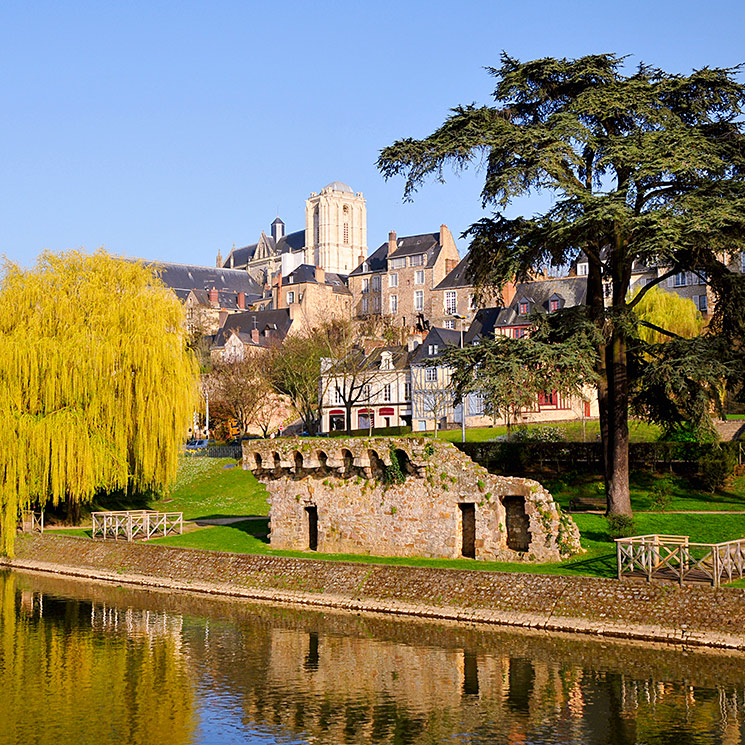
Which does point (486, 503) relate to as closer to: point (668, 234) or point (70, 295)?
point (668, 234)

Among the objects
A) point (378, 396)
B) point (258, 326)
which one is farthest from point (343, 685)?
point (258, 326)

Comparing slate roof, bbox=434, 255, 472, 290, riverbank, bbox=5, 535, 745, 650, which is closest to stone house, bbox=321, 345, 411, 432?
slate roof, bbox=434, 255, 472, 290

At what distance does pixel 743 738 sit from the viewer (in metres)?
14.4

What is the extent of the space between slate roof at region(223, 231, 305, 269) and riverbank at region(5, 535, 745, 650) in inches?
5793

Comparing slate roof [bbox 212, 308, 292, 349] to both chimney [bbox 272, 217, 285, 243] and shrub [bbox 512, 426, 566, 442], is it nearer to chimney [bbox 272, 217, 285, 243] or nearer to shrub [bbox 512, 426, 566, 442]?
shrub [bbox 512, 426, 566, 442]

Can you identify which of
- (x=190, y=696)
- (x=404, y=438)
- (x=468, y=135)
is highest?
(x=468, y=135)

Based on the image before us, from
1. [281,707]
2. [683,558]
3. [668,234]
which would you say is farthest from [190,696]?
[668,234]

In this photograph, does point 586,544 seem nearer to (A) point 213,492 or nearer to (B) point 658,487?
(B) point 658,487

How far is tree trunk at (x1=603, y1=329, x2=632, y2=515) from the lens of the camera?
28406 millimetres

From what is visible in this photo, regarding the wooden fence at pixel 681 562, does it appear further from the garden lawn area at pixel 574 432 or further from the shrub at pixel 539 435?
the garden lawn area at pixel 574 432

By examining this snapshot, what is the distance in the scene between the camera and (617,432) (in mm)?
28562

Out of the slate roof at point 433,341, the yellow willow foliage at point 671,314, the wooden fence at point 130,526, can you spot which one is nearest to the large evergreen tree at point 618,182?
the wooden fence at point 130,526

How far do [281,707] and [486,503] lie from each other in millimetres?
11281

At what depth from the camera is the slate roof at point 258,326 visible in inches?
3760
